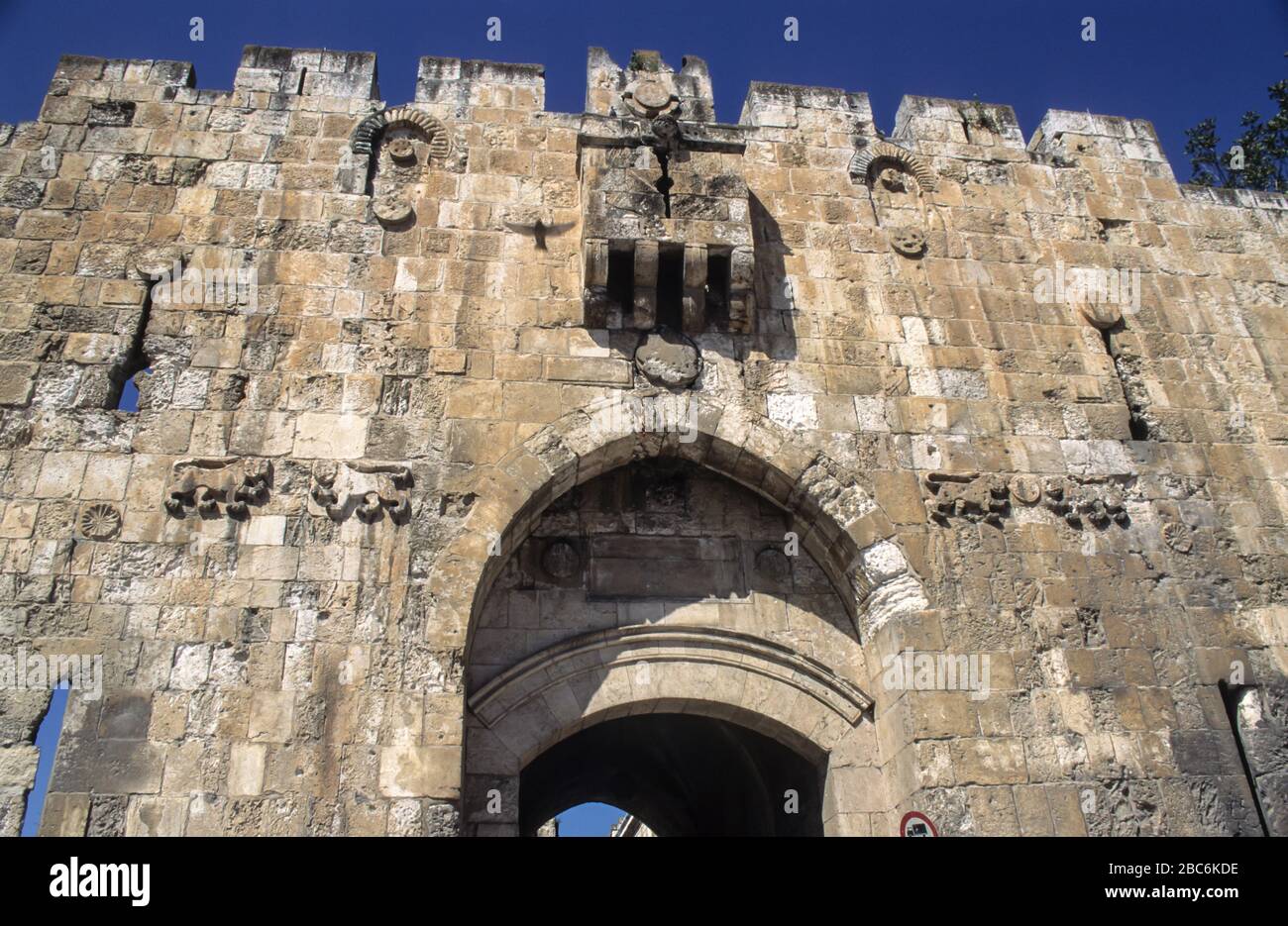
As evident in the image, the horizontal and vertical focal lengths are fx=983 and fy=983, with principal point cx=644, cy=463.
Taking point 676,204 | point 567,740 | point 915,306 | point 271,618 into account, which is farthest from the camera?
point 567,740

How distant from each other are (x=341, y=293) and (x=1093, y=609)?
5.45m

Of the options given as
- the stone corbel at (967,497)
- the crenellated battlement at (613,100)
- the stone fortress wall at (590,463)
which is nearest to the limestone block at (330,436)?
the stone fortress wall at (590,463)

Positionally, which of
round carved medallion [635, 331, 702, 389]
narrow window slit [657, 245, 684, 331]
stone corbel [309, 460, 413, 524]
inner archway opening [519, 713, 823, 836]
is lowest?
inner archway opening [519, 713, 823, 836]

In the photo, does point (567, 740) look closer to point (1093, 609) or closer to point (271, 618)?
point (271, 618)

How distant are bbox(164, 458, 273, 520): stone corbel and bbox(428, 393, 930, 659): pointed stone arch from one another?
4.15ft

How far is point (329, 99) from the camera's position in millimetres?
7508

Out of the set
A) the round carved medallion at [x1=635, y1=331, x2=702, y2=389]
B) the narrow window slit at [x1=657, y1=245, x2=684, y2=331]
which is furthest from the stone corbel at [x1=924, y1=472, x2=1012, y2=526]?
the narrow window slit at [x1=657, y1=245, x2=684, y2=331]

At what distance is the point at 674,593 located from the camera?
6.67m

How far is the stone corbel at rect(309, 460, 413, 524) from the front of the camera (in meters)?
6.01

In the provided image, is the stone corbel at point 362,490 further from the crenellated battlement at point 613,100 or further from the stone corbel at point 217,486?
the crenellated battlement at point 613,100

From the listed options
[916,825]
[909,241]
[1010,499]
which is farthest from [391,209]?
[916,825]

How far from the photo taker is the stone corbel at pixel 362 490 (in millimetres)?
6012

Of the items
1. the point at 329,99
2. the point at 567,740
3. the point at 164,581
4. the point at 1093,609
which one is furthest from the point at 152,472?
the point at 1093,609

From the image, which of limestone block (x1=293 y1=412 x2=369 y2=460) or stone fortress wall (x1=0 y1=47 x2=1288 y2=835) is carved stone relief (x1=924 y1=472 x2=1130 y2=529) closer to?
stone fortress wall (x1=0 y1=47 x2=1288 y2=835)
